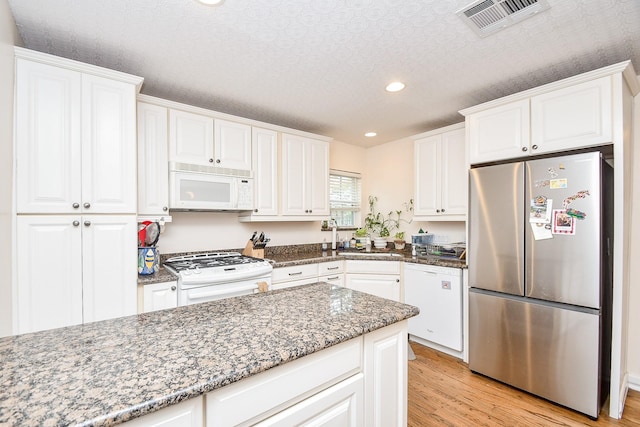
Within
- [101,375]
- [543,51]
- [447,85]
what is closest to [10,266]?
[101,375]

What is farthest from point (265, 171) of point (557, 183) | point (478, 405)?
point (478, 405)

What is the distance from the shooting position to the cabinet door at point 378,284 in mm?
3217

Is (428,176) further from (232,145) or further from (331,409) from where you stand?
(331,409)

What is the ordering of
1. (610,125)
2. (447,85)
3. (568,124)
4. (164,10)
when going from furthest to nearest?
(447,85) → (568,124) → (610,125) → (164,10)

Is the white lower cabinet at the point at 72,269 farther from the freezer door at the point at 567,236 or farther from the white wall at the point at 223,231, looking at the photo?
the freezer door at the point at 567,236

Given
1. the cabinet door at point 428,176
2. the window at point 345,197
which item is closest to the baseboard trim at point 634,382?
the cabinet door at point 428,176

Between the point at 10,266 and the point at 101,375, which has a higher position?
the point at 10,266

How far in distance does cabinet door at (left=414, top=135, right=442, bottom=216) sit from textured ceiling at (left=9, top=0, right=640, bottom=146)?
1.91 feet

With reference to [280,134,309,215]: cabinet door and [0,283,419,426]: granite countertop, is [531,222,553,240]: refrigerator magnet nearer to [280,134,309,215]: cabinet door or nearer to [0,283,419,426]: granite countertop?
[0,283,419,426]: granite countertop

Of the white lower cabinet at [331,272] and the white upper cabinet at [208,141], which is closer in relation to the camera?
the white upper cabinet at [208,141]

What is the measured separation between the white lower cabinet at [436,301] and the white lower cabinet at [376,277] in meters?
0.11

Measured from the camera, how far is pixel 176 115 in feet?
8.46

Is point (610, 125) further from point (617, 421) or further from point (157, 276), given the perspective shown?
point (157, 276)

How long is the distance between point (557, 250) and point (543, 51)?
135cm
